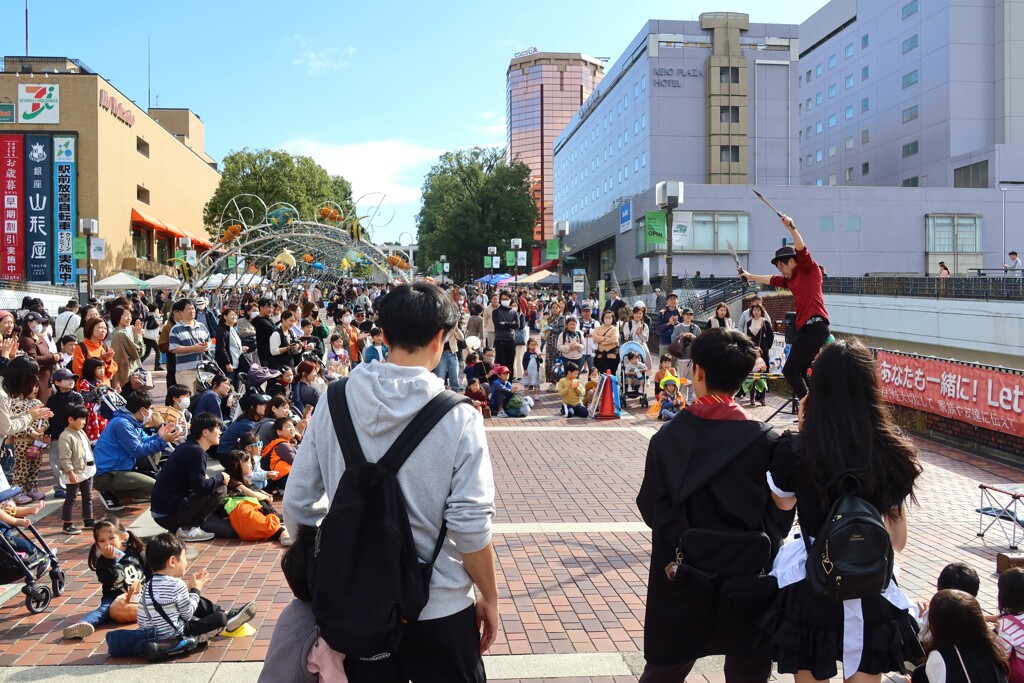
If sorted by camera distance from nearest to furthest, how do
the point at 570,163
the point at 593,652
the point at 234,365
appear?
the point at 593,652 < the point at 234,365 < the point at 570,163

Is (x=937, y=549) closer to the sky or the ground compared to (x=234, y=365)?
closer to the ground

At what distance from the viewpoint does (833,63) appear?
65500 millimetres

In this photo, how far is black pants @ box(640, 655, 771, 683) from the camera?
10.1 feet

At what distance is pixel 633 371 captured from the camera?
578 inches

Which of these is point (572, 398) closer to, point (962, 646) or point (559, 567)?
point (559, 567)

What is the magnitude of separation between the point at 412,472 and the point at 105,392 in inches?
298

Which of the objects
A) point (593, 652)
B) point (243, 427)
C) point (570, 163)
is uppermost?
point (570, 163)

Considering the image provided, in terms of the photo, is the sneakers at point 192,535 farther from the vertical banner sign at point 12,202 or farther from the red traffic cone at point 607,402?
the vertical banner sign at point 12,202

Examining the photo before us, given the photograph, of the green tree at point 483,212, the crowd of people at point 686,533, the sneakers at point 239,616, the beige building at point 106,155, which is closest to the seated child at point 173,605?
the sneakers at point 239,616

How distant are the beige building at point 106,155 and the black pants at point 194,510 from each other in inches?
1257

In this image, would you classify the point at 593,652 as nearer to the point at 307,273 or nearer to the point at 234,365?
the point at 234,365

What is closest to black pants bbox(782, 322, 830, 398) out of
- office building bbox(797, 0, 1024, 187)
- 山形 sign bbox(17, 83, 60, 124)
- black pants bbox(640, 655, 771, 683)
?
black pants bbox(640, 655, 771, 683)

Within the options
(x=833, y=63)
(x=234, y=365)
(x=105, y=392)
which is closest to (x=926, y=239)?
(x=833, y=63)

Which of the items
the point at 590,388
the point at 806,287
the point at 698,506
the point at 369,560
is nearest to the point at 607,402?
the point at 590,388
